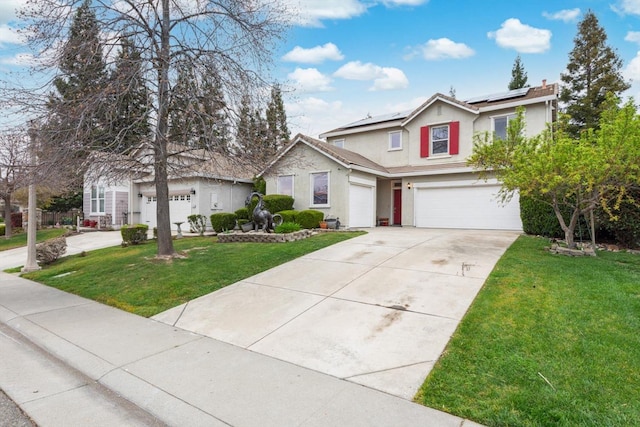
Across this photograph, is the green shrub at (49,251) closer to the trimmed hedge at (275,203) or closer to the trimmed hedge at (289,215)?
the trimmed hedge at (275,203)

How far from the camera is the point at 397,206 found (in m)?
18.5

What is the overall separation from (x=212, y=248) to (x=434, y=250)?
22.8ft

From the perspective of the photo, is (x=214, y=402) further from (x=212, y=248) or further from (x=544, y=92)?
(x=544, y=92)

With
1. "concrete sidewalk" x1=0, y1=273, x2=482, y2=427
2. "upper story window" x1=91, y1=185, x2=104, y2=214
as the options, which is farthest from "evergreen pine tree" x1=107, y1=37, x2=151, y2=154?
"upper story window" x1=91, y1=185, x2=104, y2=214

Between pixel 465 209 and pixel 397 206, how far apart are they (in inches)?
150

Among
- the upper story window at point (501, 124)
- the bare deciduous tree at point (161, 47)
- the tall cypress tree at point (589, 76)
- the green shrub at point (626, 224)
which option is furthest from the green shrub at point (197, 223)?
the tall cypress tree at point (589, 76)

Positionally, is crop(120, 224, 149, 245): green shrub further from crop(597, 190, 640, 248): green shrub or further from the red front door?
crop(597, 190, 640, 248): green shrub

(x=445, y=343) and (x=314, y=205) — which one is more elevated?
(x=314, y=205)

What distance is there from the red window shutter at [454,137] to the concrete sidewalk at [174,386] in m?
15.4

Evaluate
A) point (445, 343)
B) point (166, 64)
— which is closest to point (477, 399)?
point (445, 343)

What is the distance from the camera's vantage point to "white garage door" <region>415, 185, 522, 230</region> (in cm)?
1480

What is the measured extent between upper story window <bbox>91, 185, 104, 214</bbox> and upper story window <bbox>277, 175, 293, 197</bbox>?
45.2 feet

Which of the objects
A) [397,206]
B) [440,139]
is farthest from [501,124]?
[397,206]

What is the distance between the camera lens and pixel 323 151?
51.0ft
